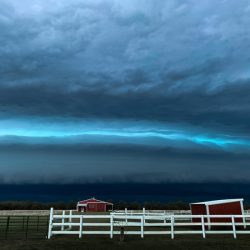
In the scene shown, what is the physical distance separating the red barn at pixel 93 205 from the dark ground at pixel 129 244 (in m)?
69.4

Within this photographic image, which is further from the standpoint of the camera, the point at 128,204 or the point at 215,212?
the point at 128,204

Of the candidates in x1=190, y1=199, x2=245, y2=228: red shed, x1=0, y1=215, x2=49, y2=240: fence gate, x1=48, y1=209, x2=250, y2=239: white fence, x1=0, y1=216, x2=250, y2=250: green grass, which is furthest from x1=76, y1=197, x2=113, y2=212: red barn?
x1=0, y1=216, x2=250, y2=250: green grass

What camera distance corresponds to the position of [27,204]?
103 metres

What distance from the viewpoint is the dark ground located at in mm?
17922

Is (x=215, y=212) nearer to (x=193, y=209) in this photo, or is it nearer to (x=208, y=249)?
(x=193, y=209)

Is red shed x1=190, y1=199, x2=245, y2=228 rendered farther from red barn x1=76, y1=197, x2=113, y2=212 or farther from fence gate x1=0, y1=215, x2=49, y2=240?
red barn x1=76, y1=197, x2=113, y2=212

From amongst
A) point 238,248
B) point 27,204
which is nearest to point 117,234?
point 238,248

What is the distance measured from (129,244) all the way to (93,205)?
7275 cm

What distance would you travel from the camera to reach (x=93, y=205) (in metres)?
90.2

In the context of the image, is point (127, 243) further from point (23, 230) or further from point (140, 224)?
point (23, 230)

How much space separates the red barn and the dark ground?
69.4m

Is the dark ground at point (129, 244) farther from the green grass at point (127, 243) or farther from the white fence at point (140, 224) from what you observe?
the white fence at point (140, 224)

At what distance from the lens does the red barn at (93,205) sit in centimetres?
8944

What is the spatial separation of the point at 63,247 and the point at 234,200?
2101 centimetres
